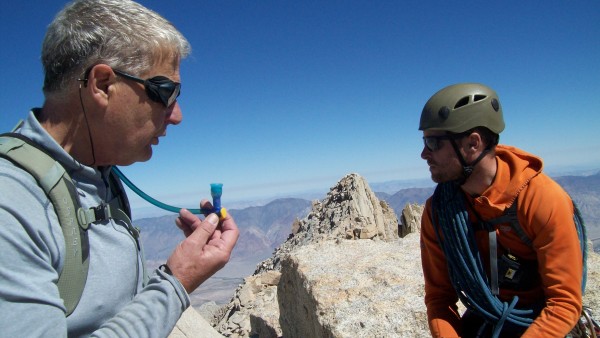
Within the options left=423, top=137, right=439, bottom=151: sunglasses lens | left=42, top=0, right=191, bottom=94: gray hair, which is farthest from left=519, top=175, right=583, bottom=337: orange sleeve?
left=42, top=0, right=191, bottom=94: gray hair

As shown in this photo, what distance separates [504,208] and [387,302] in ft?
12.5

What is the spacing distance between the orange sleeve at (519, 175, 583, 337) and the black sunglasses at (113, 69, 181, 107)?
3386 millimetres

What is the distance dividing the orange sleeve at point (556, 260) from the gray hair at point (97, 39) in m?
3.61

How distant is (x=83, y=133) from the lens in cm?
229

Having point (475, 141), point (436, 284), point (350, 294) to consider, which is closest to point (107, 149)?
point (475, 141)

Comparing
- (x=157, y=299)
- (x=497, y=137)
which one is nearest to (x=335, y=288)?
(x=497, y=137)

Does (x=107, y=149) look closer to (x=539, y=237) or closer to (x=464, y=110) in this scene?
(x=464, y=110)

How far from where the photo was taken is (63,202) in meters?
1.88

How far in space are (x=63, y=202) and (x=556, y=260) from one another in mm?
3983

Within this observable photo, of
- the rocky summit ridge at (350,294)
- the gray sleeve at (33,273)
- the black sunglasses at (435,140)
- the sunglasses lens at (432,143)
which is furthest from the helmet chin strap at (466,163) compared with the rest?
the gray sleeve at (33,273)

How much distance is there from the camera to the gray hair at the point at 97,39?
220 centimetres

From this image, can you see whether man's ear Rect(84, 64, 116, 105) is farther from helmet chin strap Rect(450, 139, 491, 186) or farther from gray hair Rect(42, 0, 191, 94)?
helmet chin strap Rect(450, 139, 491, 186)

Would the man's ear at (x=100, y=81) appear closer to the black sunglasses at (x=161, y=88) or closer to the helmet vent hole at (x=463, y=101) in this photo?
the black sunglasses at (x=161, y=88)

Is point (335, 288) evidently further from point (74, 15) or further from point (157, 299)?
point (74, 15)
